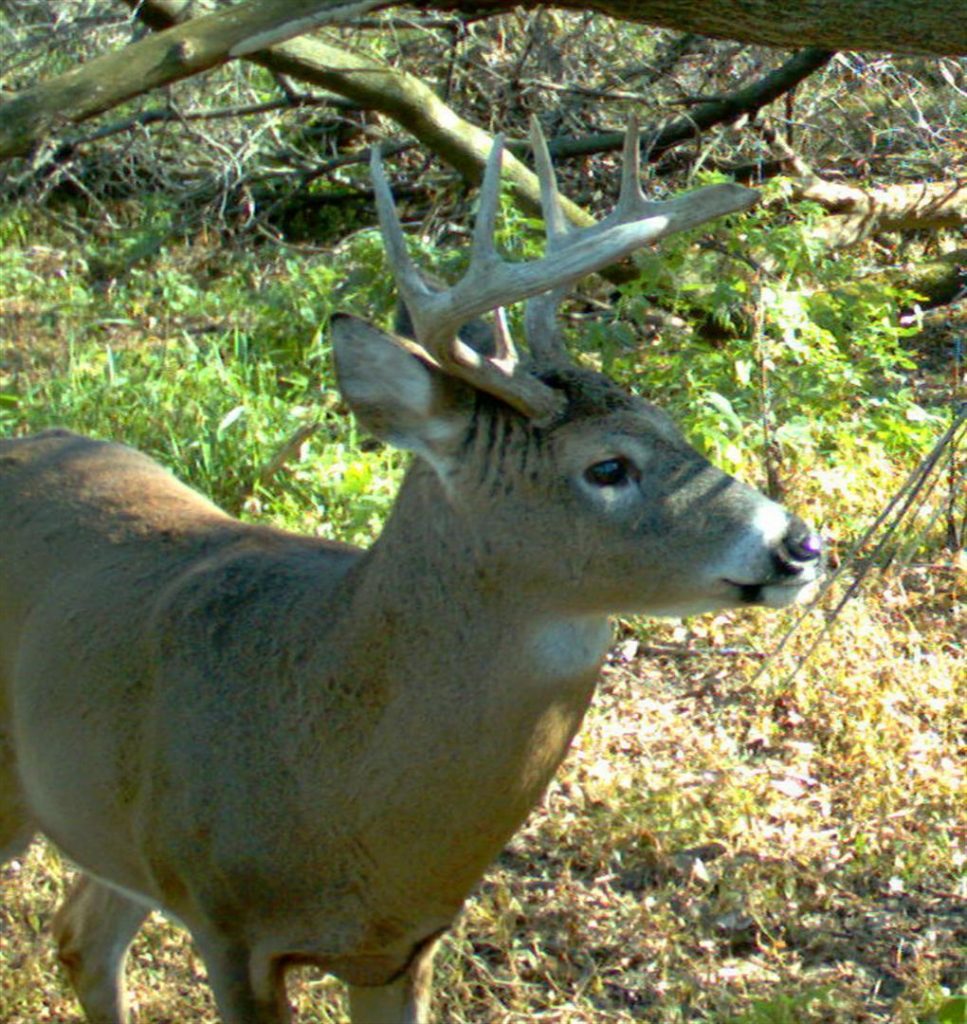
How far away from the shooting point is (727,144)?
8273 mm

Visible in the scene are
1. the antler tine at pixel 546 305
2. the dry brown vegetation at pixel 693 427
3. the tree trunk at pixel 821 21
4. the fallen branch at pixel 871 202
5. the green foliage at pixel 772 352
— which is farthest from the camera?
the fallen branch at pixel 871 202

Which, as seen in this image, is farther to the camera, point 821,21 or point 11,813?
point 11,813

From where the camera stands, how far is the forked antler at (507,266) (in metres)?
2.94

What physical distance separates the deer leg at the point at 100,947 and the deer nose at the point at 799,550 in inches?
74.5

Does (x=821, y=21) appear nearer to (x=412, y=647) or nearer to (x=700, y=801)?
(x=412, y=647)

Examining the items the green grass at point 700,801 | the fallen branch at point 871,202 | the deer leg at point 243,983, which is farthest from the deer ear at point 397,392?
Answer: the fallen branch at point 871,202

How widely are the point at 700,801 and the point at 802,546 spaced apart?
183cm

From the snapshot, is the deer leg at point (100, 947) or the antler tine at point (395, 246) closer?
the antler tine at point (395, 246)

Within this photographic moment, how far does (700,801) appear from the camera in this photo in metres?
4.68

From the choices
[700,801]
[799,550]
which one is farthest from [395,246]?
[700,801]

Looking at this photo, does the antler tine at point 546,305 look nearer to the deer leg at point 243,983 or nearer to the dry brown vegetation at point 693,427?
the dry brown vegetation at point 693,427

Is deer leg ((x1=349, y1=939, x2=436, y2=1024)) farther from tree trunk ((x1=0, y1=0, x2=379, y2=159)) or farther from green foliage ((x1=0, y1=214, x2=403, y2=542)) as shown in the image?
tree trunk ((x1=0, y1=0, x2=379, y2=159))

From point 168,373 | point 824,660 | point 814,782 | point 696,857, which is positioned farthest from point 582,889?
point 168,373

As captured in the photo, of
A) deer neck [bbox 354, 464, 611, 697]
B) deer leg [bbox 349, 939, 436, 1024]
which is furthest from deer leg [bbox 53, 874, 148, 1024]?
deer neck [bbox 354, 464, 611, 697]
